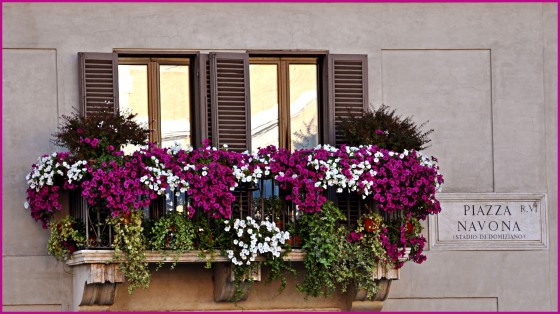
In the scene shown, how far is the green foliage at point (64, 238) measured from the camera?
1938 cm

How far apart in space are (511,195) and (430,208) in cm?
109

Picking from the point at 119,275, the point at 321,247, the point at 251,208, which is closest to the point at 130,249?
the point at 119,275

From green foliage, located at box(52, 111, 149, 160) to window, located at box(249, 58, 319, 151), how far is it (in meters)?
1.43

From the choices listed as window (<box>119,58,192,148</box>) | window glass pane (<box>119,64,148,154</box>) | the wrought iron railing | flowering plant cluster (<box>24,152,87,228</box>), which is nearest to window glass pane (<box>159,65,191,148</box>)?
window (<box>119,58,192,148</box>)

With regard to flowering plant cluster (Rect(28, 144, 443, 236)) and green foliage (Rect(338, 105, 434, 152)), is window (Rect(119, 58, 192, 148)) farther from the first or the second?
green foliage (Rect(338, 105, 434, 152))

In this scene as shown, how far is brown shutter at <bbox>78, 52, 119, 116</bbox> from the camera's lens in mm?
19812

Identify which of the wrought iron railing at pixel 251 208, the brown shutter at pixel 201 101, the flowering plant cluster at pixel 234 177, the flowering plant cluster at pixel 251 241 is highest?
the brown shutter at pixel 201 101

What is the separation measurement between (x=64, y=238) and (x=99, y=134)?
100cm

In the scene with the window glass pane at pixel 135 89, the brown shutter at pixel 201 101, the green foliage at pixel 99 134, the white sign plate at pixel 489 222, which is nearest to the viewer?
the green foliage at pixel 99 134

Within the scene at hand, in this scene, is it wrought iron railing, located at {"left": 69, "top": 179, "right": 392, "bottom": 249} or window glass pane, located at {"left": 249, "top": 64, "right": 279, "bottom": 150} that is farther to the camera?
window glass pane, located at {"left": 249, "top": 64, "right": 279, "bottom": 150}

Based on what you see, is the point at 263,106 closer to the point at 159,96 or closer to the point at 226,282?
the point at 159,96

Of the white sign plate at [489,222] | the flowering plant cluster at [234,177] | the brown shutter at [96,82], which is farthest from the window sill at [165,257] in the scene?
the white sign plate at [489,222]

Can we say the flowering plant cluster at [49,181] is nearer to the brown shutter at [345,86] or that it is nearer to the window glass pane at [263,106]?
the window glass pane at [263,106]

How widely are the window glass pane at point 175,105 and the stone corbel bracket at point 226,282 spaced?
1.29m
